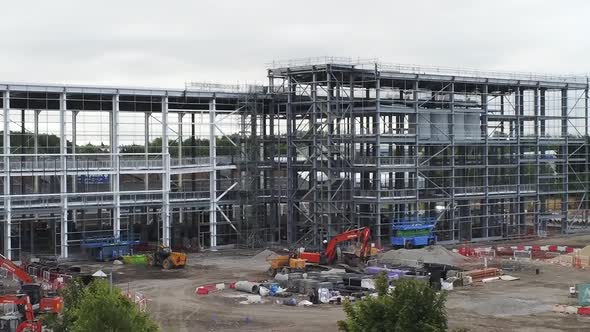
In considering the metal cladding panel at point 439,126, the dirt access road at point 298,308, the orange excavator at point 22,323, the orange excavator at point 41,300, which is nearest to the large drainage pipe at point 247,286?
the dirt access road at point 298,308

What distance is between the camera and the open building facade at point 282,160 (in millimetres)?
57562

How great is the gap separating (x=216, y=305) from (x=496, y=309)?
13.3 meters

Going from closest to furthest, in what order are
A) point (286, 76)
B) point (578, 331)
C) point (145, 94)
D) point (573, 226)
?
point (578, 331)
point (145, 94)
point (286, 76)
point (573, 226)

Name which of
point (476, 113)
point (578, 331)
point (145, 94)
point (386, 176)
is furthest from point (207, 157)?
point (578, 331)

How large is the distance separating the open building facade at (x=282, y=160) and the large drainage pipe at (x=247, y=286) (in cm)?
1636

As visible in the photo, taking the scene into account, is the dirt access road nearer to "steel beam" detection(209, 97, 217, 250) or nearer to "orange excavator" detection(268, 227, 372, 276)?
"orange excavator" detection(268, 227, 372, 276)

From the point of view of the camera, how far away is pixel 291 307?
3903cm

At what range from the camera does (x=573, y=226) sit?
77.1 m

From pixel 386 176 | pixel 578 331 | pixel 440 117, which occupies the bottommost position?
pixel 578 331

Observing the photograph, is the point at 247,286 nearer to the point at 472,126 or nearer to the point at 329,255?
the point at 329,255

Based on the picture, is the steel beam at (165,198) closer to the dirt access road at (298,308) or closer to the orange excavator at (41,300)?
the dirt access road at (298,308)

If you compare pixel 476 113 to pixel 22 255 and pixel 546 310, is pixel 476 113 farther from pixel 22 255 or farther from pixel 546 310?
pixel 22 255

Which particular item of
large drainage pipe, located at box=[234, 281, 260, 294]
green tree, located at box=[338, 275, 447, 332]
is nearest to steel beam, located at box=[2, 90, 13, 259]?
large drainage pipe, located at box=[234, 281, 260, 294]

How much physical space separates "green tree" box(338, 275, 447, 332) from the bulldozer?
33.7 metres
